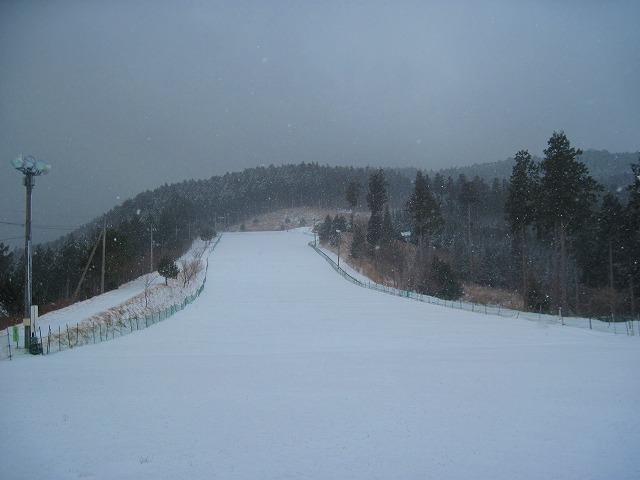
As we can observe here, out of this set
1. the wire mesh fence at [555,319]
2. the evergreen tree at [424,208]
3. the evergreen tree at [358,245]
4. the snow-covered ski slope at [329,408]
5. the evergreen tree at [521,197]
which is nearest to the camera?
the snow-covered ski slope at [329,408]

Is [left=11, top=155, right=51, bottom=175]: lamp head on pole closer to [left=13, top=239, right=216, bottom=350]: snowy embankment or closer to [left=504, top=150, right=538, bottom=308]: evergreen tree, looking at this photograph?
[left=13, top=239, right=216, bottom=350]: snowy embankment

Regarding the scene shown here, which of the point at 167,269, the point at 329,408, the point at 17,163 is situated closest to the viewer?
the point at 329,408

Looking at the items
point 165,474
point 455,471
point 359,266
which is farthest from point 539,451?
point 359,266

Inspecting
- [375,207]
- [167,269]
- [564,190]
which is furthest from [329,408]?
[375,207]

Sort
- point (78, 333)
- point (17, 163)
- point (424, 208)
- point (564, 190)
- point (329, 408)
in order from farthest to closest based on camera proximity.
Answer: point (424, 208)
point (564, 190)
point (78, 333)
point (17, 163)
point (329, 408)

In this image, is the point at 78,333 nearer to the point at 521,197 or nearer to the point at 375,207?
the point at 521,197

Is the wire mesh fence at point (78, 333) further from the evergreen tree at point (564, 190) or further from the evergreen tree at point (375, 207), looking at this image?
the evergreen tree at point (375, 207)

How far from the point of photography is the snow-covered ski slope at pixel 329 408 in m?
6.47

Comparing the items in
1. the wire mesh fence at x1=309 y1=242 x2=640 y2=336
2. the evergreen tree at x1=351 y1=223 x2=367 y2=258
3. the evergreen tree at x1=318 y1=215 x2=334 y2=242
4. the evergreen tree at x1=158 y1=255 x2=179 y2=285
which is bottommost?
the wire mesh fence at x1=309 y1=242 x2=640 y2=336

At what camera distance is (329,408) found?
8.84 meters

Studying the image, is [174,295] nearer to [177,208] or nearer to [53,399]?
[53,399]

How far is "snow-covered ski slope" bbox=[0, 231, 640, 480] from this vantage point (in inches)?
255

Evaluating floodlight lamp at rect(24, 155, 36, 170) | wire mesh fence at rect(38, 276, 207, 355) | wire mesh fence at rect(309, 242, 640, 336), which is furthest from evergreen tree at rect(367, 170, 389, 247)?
floodlight lamp at rect(24, 155, 36, 170)

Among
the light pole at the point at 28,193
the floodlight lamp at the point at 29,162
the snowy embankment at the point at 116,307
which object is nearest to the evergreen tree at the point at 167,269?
the snowy embankment at the point at 116,307
